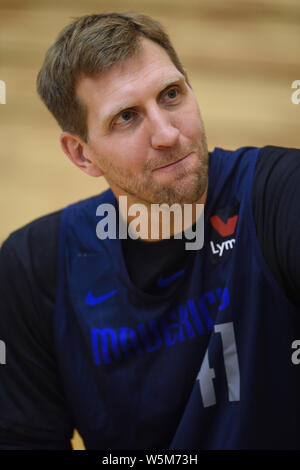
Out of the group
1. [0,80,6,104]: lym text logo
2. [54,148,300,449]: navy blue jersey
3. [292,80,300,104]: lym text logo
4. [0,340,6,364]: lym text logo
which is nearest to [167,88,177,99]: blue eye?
[54,148,300,449]: navy blue jersey

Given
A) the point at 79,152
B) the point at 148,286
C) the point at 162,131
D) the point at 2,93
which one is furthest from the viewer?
the point at 2,93

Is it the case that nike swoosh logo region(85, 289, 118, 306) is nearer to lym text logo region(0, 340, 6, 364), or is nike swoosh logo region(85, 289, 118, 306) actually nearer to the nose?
lym text logo region(0, 340, 6, 364)

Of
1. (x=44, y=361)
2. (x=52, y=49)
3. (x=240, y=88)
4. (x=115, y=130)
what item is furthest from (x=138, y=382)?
(x=240, y=88)

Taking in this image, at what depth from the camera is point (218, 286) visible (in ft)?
3.56

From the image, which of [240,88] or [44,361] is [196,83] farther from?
[44,361]

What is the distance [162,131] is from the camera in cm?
104

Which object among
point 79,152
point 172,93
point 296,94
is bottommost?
point 79,152

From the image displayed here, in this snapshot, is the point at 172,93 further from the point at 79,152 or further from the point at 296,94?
the point at 296,94

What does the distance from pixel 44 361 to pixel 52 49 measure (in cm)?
67

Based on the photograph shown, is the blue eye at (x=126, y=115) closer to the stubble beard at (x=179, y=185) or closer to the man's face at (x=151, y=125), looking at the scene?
the man's face at (x=151, y=125)

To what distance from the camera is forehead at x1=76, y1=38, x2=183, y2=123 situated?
1.06 m

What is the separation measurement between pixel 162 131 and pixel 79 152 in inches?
10.9

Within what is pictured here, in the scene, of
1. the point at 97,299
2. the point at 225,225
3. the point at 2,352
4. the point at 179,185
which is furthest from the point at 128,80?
the point at 2,352

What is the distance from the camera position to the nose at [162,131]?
1029 mm
